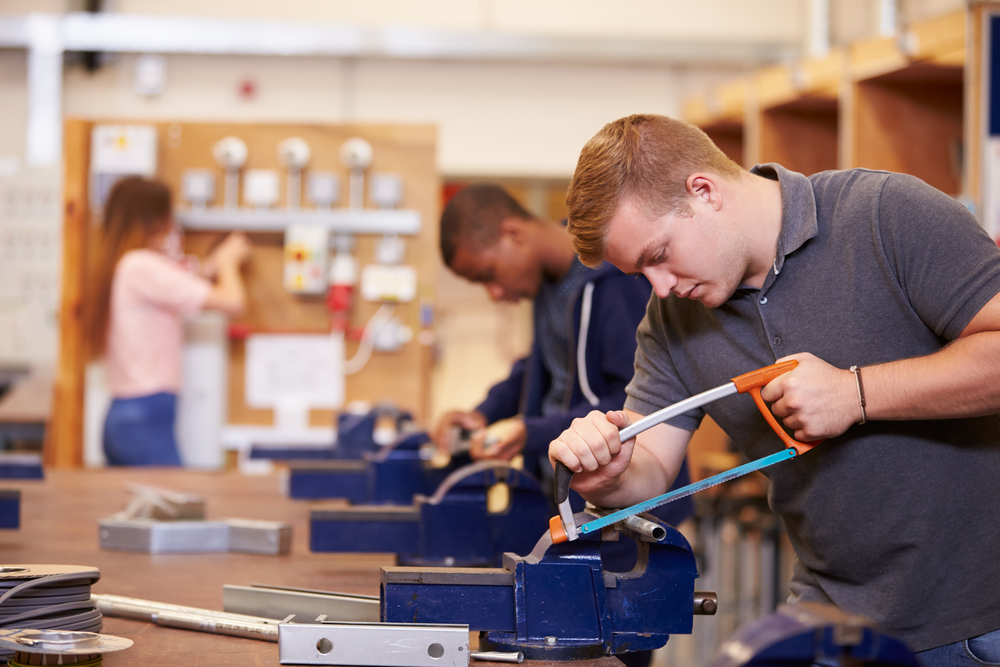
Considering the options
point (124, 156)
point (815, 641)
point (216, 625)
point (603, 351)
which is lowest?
point (216, 625)

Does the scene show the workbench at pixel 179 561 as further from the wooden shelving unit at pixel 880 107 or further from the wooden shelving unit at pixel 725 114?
the wooden shelving unit at pixel 725 114

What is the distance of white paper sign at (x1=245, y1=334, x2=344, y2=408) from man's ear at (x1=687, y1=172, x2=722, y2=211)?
324 centimetres

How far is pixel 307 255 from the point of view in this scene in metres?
4.18

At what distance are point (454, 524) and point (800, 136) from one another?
3633mm

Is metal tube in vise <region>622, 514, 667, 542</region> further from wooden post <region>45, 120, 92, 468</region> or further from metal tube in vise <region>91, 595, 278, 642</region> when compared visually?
wooden post <region>45, 120, 92, 468</region>

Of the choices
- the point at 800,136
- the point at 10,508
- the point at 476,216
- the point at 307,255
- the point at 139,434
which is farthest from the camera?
the point at 800,136

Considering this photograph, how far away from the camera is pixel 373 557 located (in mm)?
1788

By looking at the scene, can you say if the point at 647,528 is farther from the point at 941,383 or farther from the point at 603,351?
the point at 603,351

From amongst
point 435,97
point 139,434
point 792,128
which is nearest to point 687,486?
point 139,434

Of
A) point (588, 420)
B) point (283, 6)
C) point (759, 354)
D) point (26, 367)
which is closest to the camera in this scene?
point (588, 420)

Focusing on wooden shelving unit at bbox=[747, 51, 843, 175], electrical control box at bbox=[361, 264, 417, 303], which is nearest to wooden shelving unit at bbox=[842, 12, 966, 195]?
wooden shelving unit at bbox=[747, 51, 843, 175]

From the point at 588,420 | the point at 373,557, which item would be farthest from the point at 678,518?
the point at 588,420

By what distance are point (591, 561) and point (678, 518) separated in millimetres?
876

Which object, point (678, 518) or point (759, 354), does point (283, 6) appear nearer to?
point (678, 518)
